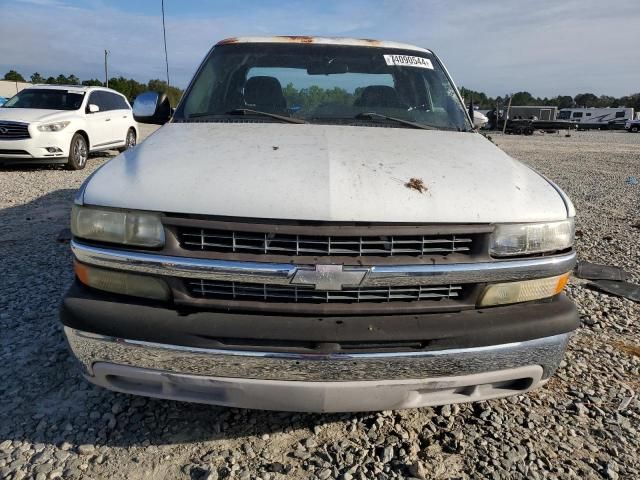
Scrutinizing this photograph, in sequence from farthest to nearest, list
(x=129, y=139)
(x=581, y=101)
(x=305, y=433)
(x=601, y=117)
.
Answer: (x=581, y=101)
(x=601, y=117)
(x=129, y=139)
(x=305, y=433)

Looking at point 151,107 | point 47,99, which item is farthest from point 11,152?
point 151,107

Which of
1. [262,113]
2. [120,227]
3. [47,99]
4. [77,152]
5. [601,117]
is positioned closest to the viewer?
[120,227]

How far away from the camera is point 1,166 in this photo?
10.8m

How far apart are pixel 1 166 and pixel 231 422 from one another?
1083 centimetres

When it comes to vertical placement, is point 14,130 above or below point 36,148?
above

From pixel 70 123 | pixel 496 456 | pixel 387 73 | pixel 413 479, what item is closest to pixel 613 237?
pixel 387 73

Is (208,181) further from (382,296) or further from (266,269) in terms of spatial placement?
(382,296)

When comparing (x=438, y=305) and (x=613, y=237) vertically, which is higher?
(x=438, y=305)

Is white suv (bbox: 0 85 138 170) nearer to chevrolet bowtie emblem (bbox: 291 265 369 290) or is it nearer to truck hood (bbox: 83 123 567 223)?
truck hood (bbox: 83 123 567 223)

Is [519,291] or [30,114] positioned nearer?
[519,291]

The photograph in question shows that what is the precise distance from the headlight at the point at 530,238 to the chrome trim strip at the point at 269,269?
5cm

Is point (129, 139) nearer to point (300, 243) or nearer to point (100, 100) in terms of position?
point (100, 100)

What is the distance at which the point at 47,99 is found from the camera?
11.0 meters

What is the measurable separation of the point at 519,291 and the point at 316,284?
2.89 ft
